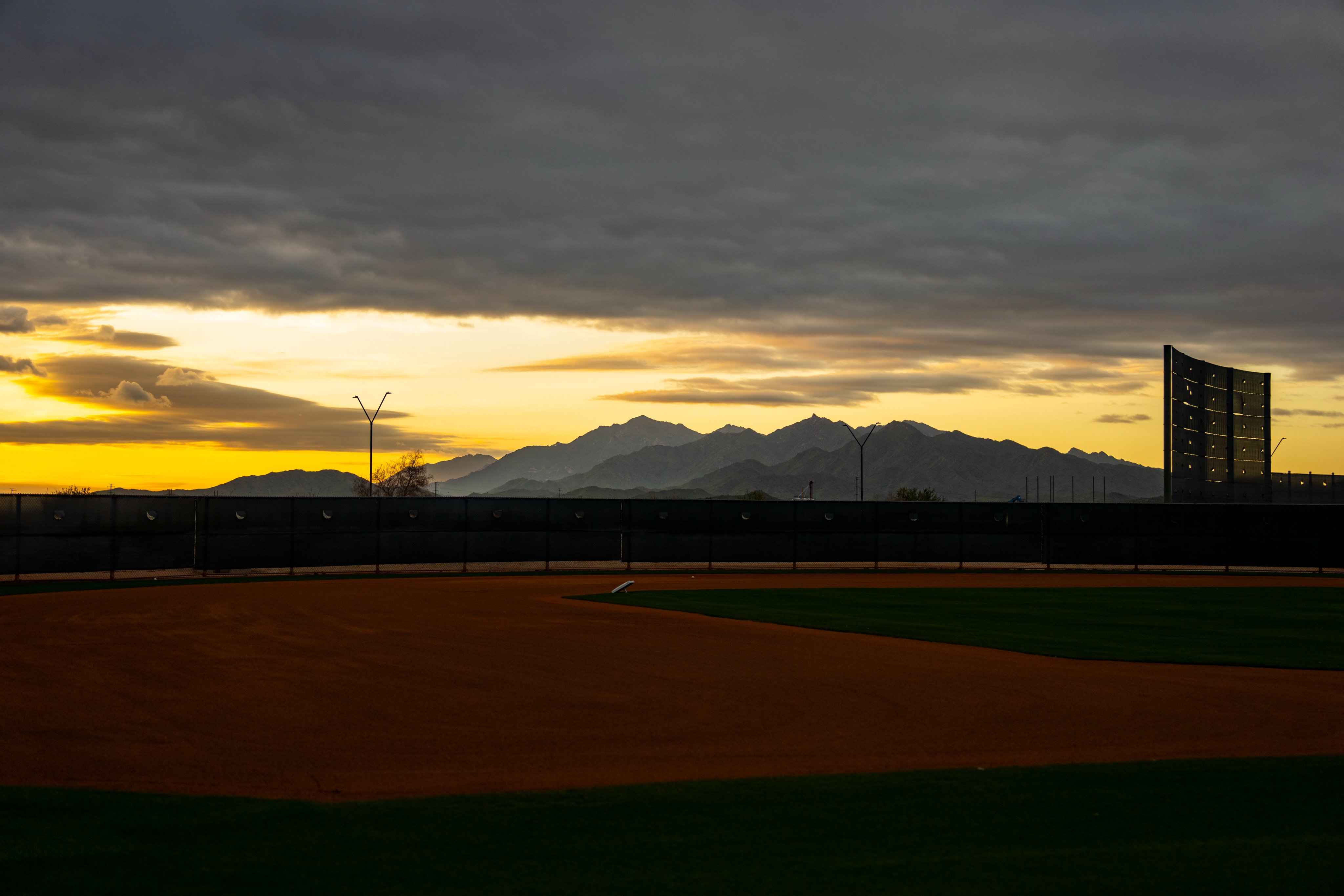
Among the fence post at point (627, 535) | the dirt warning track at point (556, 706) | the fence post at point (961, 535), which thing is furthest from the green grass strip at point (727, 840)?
the fence post at point (961, 535)

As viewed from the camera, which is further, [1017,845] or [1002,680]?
[1002,680]

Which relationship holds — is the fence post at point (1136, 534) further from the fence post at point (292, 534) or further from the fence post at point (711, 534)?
the fence post at point (292, 534)

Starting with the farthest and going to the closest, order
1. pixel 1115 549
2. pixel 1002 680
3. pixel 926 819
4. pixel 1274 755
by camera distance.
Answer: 1. pixel 1115 549
2. pixel 1002 680
3. pixel 1274 755
4. pixel 926 819

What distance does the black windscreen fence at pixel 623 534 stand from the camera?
3444 cm

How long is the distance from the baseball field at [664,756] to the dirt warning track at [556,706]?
7 cm

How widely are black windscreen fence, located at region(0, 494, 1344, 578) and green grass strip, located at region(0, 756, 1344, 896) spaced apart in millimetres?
29472

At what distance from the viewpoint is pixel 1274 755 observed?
411 inches

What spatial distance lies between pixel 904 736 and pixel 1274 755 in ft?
12.2

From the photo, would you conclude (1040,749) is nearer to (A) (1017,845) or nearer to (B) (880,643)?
(A) (1017,845)

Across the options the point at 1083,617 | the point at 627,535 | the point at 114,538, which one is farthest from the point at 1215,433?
the point at 114,538

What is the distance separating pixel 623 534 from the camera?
142ft

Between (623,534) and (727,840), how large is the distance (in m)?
36.1

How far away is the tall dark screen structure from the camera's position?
7494 centimetres

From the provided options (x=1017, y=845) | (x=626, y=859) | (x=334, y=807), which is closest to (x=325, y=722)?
(x=334, y=807)
